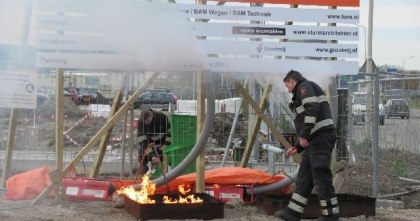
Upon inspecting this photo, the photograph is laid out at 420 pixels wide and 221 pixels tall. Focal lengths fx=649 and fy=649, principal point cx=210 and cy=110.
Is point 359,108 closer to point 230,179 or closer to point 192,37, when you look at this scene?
point 230,179

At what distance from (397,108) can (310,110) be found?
4465 mm

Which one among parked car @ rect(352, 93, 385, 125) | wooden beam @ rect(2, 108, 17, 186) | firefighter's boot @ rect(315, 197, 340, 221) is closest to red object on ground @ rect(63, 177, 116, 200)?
wooden beam @ rect(2, 108, 17, 186)

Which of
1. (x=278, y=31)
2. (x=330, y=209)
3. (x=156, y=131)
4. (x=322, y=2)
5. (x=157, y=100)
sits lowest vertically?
(x=330, y=209)

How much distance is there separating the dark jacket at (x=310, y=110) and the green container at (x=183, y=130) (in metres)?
3.81

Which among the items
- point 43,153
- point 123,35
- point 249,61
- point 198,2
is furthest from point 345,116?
point 43,153

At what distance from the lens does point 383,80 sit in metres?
10.9

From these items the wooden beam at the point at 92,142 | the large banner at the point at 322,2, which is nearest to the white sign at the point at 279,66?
the large banner at the point at 322,2

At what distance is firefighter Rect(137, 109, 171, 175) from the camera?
10400 millimetres

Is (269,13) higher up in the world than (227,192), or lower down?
higher up

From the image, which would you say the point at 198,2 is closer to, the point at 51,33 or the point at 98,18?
the point at 98,18

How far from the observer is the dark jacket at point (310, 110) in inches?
297

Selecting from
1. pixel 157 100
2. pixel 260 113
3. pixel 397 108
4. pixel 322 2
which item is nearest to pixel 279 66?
pixel 260 113

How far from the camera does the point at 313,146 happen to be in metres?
7.66

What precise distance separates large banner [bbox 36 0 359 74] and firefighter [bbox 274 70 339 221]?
3.10 feet
